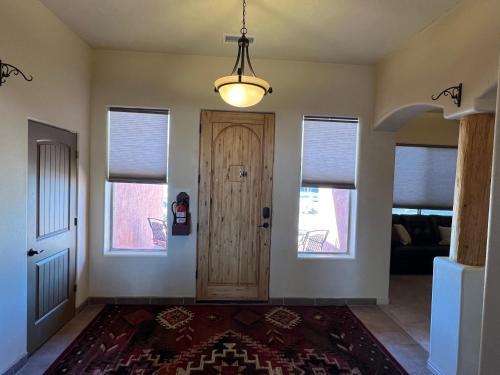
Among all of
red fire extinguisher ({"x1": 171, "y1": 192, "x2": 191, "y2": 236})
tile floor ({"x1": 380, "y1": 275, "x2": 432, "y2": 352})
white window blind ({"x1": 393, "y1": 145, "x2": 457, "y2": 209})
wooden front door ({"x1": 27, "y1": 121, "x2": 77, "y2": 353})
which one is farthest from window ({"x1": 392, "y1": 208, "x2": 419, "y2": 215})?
wooden front door ({"x1": 27, "y1": 121, "x2": 77, "y2": 353})

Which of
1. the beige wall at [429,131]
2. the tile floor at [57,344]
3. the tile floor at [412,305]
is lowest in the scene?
the tile floor at [57,344]

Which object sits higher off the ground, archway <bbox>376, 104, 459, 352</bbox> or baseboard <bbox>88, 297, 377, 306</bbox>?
archway <bbox>376, 104, 459, 352</bbox>

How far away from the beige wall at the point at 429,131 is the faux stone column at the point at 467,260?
3627mm

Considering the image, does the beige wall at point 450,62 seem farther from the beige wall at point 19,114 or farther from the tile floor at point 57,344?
the tile floor at point 57,344

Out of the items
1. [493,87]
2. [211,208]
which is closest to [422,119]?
[493,87]

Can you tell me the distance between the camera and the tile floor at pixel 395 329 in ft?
8.83

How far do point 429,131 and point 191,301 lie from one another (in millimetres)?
5466

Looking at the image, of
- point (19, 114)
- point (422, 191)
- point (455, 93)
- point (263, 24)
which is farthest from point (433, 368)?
point (19, 114)

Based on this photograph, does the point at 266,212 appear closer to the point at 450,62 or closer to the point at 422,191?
the point at 450,62

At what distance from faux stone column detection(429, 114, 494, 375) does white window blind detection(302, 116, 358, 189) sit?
153cm

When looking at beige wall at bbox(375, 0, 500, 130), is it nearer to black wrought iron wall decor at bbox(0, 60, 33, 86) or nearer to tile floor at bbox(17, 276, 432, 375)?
tile floor at bbox(17, 276, 432, 375)

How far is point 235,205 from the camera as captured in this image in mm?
→ 3895

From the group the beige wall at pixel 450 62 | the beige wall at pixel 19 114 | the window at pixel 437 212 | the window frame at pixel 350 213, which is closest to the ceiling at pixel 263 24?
the beige wall at pixel 450 62

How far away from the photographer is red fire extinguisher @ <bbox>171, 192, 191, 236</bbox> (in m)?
3.73
